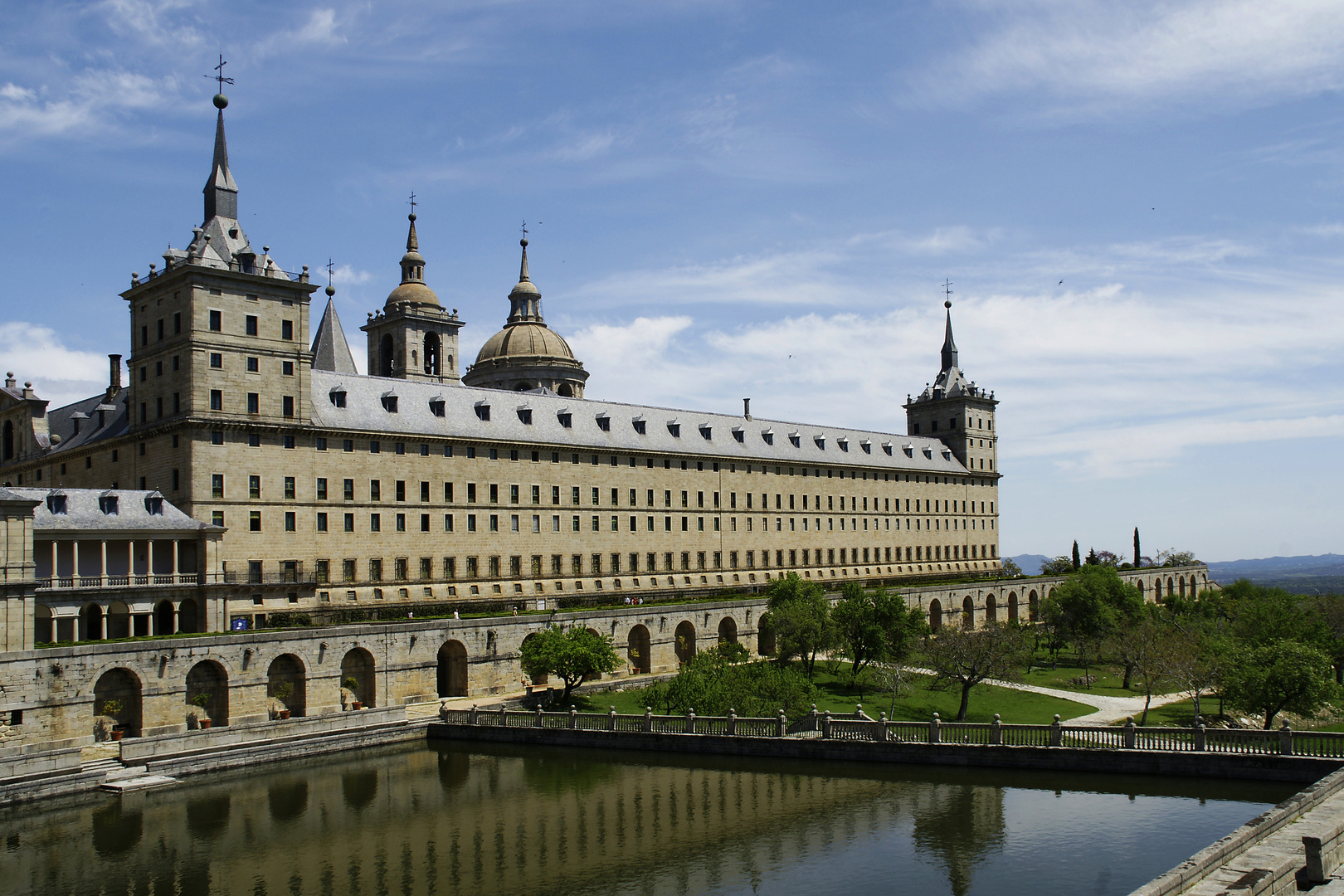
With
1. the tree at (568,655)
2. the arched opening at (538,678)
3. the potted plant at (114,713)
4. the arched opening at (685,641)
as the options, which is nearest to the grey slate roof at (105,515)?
the potted plant at (114,713)

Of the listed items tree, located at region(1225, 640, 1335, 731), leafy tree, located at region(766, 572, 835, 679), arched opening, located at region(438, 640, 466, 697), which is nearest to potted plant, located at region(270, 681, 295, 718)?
arched opening, located at region(438, 640, 466, 697)

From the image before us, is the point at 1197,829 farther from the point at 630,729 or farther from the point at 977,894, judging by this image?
the point at 630,729

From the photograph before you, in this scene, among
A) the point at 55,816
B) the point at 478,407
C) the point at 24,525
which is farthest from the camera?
the point at 478,407

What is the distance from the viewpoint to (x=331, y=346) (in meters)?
92.9

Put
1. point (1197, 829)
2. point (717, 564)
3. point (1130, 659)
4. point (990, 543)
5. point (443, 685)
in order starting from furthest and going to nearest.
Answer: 1. point (990, 543)
2. point (717, 564)
3. point (1130, 659)
4. point (443, 685)
5. point (1197, 829)

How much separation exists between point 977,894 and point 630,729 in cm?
2249

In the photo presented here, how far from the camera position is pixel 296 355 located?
207 feet

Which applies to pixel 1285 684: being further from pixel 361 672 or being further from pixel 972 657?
pixel 361 672

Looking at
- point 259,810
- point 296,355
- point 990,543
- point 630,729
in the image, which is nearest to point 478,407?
point 296,355

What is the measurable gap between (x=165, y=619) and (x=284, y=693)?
8.55 meters

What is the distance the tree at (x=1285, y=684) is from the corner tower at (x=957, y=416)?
76.1 meters

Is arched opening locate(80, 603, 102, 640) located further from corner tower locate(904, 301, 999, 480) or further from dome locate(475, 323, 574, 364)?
corner tower locate(904, 301, 999, 480)

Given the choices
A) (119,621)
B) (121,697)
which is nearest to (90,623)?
(119,621)

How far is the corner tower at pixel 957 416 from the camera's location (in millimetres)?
125062
